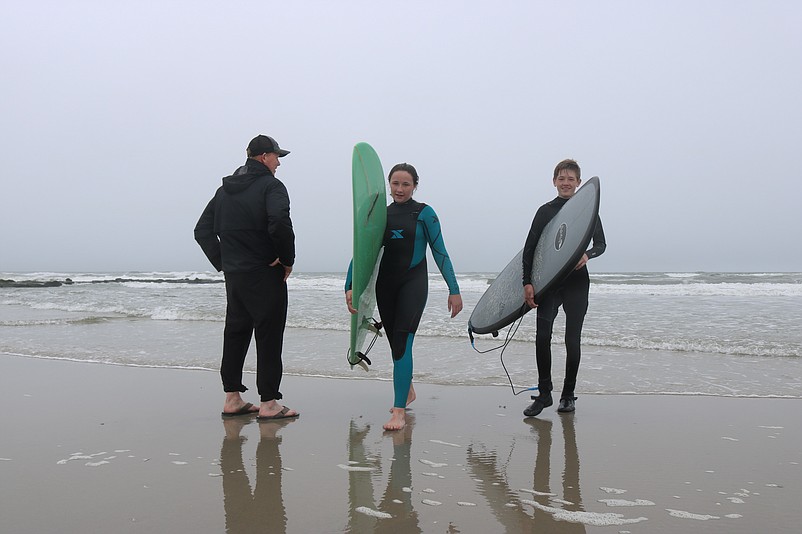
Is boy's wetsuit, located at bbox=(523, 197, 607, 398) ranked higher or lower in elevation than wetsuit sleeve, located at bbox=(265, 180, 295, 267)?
lower

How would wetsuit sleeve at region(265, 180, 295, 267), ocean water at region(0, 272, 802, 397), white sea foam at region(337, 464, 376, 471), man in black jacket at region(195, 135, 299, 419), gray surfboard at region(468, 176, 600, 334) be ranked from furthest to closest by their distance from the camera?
ocean water at region(0, 272, 802, 397)
man in black jacket at region(195, 135, 299, 419)
wetsuit sleeve at region(265, 180, 295, 267)
gray surfboard at region(468, 176, 600, 334)
white sea foam at region(337, 464, 376, 471)

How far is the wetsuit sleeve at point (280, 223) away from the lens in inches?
136

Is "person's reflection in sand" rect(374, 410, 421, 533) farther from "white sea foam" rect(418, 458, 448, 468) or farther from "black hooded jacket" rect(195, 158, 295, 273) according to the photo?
"black hooded jacket" rect(195, 158, 295, 273)

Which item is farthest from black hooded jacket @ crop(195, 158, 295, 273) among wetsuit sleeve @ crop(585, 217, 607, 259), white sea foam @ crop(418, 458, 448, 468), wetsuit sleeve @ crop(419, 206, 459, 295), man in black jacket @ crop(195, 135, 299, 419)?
wetsuit sleeve @ crop(585, 217, 607, 259)

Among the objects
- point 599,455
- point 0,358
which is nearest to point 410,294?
point 599,455

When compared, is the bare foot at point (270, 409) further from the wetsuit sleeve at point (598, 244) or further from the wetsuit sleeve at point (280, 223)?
the wetsuit sleeve at point (598, 244)

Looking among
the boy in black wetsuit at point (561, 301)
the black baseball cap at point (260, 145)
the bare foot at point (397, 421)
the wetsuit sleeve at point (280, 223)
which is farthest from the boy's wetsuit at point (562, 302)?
the black baseball cap at point (260, 145)

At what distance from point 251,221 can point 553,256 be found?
187 cm

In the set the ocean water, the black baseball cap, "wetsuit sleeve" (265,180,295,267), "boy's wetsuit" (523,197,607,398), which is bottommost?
the ocean water

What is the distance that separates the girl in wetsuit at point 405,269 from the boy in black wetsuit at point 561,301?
0.60 meters

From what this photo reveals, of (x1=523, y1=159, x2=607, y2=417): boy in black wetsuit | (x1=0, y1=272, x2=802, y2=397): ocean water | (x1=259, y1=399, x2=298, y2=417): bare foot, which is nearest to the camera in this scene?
(x1=259, y1=399, x2=298, y2=417): bare foot

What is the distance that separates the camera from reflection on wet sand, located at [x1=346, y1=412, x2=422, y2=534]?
202cm

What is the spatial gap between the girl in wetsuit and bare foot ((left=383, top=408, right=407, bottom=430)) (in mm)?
99

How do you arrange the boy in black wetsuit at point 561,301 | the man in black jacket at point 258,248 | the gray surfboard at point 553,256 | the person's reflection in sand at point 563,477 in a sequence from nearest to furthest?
the person's reflection in sand at point 563,477, the gray surfboard at point 553,256, the man in black jacket at point 258,248, the boy in black wetsuit at point 561,301
